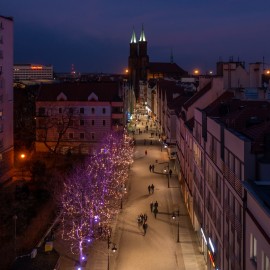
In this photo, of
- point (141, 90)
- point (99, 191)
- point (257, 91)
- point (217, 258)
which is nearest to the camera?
point (217, 258)

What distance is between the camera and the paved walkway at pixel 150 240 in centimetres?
2691

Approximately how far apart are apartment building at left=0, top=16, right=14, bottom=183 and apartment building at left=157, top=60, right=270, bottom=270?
1829 cm

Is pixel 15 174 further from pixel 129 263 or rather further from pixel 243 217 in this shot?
pixel 243 217

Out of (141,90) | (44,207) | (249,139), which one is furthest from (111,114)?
Answer: (141,90)

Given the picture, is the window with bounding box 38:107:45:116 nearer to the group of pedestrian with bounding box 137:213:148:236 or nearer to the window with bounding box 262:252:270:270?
the group of pedestrian with bounding box 137:213:148:236

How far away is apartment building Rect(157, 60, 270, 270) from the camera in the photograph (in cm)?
1645

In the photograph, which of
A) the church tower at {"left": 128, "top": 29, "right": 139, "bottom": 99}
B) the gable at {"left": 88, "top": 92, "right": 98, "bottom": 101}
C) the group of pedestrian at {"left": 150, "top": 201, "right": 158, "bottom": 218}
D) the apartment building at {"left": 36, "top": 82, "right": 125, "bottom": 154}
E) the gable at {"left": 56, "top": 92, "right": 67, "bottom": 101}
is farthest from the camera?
the church tower at {"left": 128, "top": 29, "right": 139, "bottom": 99}

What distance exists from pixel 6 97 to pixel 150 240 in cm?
2227

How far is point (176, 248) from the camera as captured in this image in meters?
29.3

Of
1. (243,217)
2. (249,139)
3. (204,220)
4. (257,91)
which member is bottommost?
(204,220)

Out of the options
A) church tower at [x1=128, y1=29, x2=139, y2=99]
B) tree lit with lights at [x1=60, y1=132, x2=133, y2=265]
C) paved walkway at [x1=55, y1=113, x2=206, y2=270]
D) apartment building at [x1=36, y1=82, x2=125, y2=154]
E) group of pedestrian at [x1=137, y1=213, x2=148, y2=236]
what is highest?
church tower at [x1=128, y1=29, x2=139, y2=99]

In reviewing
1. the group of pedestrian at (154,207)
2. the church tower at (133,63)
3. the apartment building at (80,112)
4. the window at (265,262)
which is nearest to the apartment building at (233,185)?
the window at (265,262)

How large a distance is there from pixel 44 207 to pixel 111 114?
2902cm

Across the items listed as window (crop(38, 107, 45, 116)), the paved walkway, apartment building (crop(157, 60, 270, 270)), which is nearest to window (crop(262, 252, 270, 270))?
apartment building (crop(157, 60, 270, 270))
